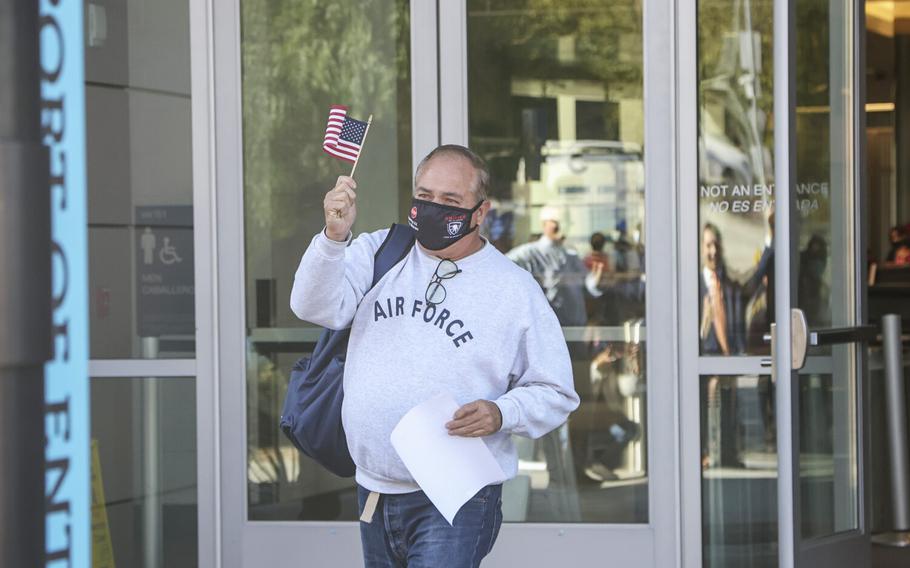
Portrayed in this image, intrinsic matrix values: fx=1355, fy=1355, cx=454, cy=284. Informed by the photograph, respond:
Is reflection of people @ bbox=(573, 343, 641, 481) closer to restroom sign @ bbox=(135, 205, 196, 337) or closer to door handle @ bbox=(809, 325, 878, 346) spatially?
door handle @ bbox=(809, 325, 878, 346)

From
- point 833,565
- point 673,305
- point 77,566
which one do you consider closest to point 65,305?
point 77,566

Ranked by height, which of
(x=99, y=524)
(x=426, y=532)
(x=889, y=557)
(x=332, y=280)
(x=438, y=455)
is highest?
(x=332, y=280)

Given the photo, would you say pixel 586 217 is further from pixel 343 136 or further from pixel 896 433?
pixel 896 433

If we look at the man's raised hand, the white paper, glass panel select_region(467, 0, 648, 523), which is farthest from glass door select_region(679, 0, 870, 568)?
the man's raised hand

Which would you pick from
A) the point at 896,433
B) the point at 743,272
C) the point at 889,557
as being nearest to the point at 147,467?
the point at 743,272

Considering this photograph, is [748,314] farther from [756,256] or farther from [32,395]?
[32,395]

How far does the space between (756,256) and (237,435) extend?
203 centimetres

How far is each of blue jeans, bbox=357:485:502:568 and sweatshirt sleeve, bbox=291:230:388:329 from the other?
1.40 feet

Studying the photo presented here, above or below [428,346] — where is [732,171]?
above

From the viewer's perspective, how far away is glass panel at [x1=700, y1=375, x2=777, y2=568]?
16.0ft

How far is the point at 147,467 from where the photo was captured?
5121mm

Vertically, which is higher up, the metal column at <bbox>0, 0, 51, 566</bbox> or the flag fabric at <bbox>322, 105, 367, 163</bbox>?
the flag fabric at <bbox>322, 105, 367, 163</bbox>

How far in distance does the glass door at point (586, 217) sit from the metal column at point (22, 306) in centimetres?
392

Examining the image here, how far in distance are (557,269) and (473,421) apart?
2.39 meters
